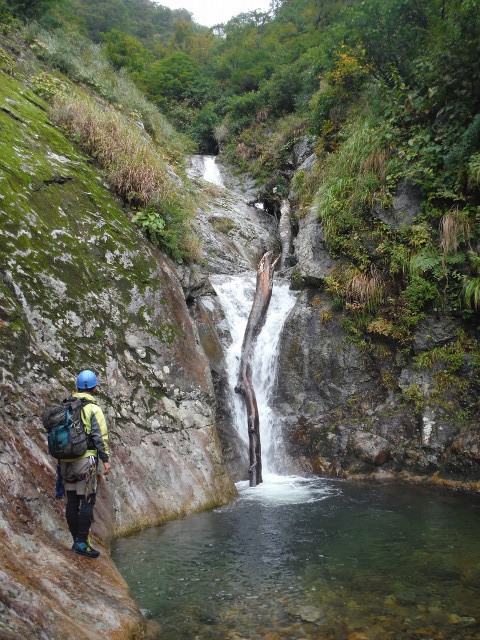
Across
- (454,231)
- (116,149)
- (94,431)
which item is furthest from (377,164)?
(94,431)

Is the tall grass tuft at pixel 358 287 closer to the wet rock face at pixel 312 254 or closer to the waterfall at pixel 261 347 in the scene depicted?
the wet rock face at pixel 312 254

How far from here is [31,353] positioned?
5.34 m

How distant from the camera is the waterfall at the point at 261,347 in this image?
29.8 feet

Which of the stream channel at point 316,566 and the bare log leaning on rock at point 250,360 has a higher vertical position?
the bare log leaning on rock at point 250,360

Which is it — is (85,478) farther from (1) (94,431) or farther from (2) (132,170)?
(2) (132,170)

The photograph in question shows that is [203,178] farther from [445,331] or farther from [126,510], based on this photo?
[126,510]

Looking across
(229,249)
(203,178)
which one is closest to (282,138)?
(203,178)

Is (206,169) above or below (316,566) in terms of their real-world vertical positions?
above

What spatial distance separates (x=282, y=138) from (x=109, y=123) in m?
11.7

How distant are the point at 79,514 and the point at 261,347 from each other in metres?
6.70

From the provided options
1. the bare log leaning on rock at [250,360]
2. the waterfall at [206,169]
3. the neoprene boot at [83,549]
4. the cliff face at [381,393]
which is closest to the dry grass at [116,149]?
the bare log leaning on rock at [250,360]

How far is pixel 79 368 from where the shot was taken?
5957 mm

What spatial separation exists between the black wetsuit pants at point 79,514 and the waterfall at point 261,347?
199 inches

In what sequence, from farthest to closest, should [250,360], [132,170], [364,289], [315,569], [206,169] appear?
[206,169]
[250,360]
[364,289]
[132,170]
[315,569]
